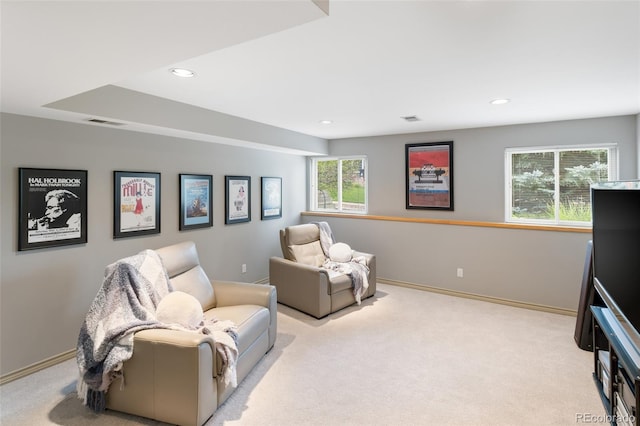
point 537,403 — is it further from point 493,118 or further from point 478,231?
point 493,118

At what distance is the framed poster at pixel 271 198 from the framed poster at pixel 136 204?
1.68 metres

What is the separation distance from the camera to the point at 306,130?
15.9ft

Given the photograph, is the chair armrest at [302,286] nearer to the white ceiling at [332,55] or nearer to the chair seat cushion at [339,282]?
the chair seat cushion at [339,282]

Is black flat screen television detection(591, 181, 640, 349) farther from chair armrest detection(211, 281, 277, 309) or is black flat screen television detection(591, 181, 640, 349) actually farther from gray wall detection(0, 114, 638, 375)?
chair armrest detection(211, 281, 277, 309)

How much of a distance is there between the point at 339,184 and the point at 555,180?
3043 mm

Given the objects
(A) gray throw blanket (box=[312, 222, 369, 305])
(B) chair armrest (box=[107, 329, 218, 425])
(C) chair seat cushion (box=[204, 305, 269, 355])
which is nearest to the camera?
(B) chair armrest (box=[107, 329, 218, 425])

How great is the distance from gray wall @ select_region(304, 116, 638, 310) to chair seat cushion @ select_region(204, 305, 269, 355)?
2.70m

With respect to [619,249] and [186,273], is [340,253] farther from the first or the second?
[619,249]

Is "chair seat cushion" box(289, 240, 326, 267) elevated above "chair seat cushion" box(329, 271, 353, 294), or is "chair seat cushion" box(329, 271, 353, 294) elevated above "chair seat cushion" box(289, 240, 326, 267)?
"chair seat cushion" box(289, 240, 326, 267)

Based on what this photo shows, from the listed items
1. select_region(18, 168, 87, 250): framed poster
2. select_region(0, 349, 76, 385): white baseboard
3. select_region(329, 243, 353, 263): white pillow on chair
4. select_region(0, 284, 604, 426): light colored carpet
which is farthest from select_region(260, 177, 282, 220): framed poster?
select_region(0, 349, 76, 385): white baseboard

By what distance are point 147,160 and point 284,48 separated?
2235 millimetres

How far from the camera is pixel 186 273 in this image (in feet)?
9.86

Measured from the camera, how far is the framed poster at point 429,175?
4.81 m

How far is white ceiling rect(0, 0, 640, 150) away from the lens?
1157mm
